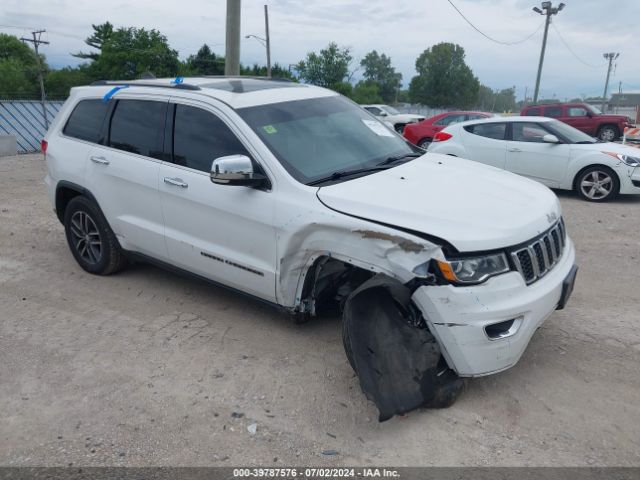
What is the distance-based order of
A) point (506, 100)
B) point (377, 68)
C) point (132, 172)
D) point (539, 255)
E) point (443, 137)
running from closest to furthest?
point (539, 255) → point (132, 172) → point (443, 137) → point (377, 68) → point (506, 100)

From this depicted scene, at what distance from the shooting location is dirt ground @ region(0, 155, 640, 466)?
2934mm

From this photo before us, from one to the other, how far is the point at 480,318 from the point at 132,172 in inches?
122

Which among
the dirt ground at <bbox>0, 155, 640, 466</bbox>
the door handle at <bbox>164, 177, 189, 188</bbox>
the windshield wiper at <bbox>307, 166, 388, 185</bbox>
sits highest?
the windshield wiper at <bbox>307, 166, 388, 185</bbox>

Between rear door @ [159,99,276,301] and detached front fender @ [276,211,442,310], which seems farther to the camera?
rear door @ [159,99,276,301]

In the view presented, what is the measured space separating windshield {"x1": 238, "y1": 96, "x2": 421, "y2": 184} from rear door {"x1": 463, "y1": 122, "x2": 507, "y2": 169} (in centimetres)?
571

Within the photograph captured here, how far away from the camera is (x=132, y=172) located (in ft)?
15.1

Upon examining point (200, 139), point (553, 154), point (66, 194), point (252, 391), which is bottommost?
point (252, 391)

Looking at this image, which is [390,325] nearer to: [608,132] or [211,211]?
[211,211]

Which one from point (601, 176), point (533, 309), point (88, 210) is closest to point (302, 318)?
point (533, 309)

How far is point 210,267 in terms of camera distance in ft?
13.9

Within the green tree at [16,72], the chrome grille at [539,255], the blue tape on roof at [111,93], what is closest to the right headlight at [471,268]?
the chrome grille at [539,255]

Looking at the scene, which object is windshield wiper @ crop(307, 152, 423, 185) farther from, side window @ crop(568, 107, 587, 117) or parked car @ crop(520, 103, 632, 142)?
side window @ crop(568, 107, 587, 117)

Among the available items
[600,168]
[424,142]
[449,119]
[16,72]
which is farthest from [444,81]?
[600,168]

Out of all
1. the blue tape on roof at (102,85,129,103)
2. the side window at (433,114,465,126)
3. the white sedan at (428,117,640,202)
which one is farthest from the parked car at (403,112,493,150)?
the blue tape on roof at (102,85,129,103)
